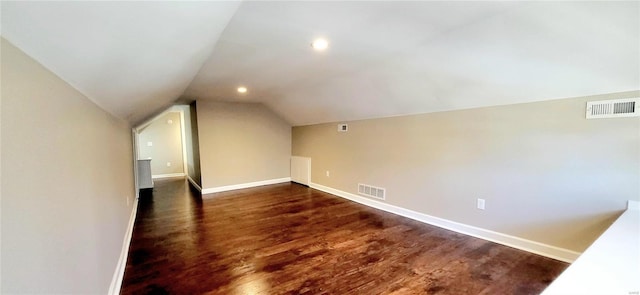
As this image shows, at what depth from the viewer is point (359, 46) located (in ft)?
8.28

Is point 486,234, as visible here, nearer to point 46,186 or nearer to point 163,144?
point 46,186

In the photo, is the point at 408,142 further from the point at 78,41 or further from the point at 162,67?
the point at 78,41

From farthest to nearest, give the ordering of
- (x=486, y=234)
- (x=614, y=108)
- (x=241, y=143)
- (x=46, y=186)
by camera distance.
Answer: (x=241, y=143)
(x=486, y=234)
(x=614, y=108)
(x=46, y=186)

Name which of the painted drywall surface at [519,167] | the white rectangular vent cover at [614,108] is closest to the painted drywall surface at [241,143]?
the painted drywall surface at [519,167]

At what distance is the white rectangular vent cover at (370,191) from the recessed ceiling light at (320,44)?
268 cm

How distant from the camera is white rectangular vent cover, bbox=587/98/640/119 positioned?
2.15 m

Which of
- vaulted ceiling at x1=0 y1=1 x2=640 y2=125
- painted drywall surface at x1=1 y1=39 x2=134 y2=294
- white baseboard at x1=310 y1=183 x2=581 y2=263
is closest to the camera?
painted drywall surface at x1=1 y1=39 x2=134 y2=294

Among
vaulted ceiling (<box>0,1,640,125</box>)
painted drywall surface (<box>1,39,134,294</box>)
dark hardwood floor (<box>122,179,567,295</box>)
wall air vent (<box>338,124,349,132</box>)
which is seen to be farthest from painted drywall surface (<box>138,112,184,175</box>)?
painted drywall surface (<box>1,39,134,294</box>)

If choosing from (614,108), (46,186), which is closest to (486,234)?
(614,108)

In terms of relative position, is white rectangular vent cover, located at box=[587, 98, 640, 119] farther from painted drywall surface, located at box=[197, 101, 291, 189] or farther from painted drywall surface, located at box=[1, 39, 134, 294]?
painted drywall surface, located at box=[197, 101, 291, 189]

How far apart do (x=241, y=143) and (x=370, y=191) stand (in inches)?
126

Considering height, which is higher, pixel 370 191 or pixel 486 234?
pixel 370 191

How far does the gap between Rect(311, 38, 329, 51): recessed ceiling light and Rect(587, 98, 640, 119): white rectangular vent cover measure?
7.94ft

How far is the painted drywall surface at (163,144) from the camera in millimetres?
7910
